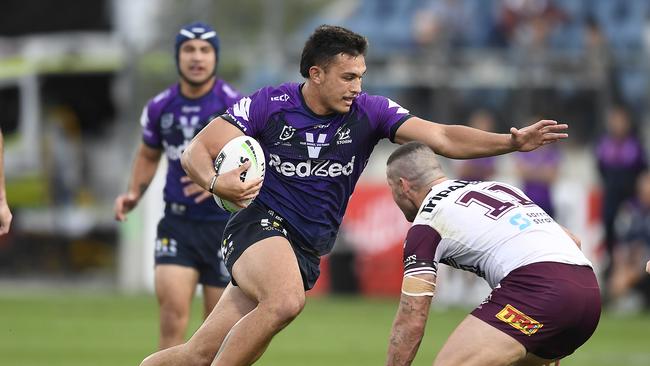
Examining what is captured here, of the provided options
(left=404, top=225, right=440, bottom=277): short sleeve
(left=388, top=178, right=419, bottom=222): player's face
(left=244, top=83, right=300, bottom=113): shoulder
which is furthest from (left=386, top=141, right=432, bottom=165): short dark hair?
(left=244, top=83, right=300, bottom=113): shoulder

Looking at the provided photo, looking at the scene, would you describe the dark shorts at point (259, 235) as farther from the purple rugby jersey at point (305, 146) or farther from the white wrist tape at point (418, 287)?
the white wrist tape at point (418, 287)

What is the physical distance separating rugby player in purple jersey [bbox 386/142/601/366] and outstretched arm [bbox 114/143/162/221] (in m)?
3.69

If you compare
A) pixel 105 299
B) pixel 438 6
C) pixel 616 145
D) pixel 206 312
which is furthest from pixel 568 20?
pixel 206 312

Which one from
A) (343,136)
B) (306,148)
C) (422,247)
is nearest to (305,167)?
(306,148)

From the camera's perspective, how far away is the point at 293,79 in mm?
20609

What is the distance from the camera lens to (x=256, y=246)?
8031 millimetres

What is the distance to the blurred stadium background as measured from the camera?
1877 centimetres

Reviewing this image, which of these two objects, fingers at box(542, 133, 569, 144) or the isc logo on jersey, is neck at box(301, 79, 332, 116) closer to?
the isc logo on jersey

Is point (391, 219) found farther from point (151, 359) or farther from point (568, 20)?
point (151, 359)

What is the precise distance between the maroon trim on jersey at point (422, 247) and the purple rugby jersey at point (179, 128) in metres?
3.26

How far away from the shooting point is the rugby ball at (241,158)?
25.8ft

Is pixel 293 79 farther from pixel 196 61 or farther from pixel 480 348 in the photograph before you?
pixel 480 348

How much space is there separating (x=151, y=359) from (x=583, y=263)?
9.22ft

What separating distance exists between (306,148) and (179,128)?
8.16 ft
